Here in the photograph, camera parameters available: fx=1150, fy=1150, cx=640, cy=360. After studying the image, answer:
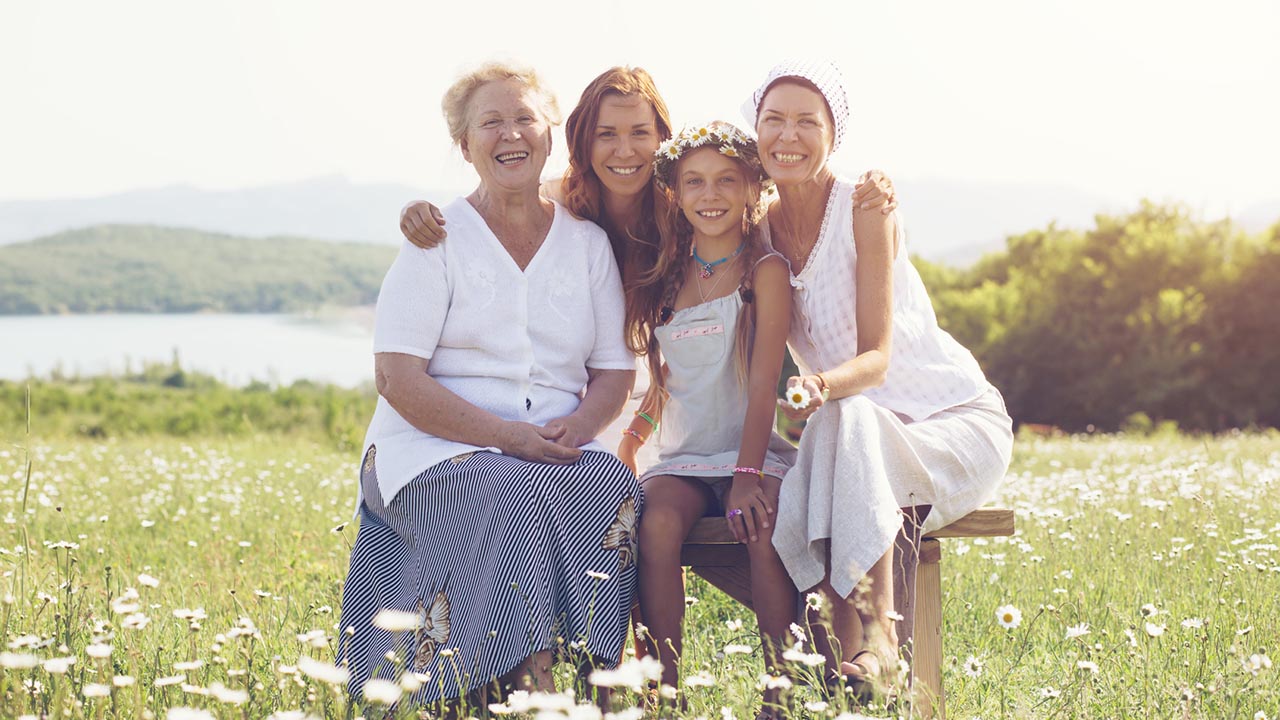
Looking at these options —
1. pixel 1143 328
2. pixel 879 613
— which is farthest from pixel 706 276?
pixel 1143 328

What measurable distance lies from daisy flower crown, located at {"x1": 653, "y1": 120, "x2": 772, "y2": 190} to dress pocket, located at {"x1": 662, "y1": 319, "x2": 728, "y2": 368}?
0.52 meters

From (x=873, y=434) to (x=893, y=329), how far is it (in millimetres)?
547

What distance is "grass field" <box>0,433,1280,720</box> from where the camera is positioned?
2.72 metres

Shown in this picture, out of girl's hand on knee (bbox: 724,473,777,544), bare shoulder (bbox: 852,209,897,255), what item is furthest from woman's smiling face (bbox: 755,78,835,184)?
girl's hand on knee (bbox: 724,473,777,544)

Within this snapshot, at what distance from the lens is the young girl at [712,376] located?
3.18m

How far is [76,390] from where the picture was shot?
2194 cm

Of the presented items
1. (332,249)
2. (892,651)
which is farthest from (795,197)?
(332,249)

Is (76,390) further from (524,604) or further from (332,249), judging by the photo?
(332,249)

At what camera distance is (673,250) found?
3.84 meters

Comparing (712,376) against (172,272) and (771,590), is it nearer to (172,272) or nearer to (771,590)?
(771,590)

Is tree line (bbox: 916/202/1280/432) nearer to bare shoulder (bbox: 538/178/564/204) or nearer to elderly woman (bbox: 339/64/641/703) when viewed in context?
bare shoulder (bbox: 538/178/564/204)

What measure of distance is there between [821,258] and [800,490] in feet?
2.66

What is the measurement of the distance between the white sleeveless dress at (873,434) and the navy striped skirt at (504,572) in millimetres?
494

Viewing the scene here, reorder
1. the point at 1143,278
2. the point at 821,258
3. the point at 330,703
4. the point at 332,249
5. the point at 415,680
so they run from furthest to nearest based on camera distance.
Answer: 1. the point at 332,249
2. the point at 1143,278
3. the point at 821,258
4. the point at 330,703
5. the point at 415,680
